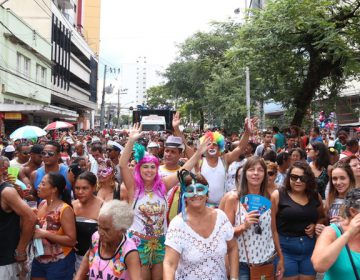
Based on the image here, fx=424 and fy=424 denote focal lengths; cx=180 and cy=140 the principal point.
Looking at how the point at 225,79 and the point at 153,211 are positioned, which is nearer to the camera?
the point at 153,211

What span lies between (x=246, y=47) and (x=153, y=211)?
11.2 metres

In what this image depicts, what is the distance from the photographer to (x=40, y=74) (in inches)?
1398

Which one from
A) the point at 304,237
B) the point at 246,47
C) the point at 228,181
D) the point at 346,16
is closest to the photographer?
the point at 304,237

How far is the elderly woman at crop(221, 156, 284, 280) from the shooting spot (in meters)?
3.94

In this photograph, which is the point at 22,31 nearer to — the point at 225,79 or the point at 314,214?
the point at 225,79

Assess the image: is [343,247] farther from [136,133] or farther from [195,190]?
[136,133]

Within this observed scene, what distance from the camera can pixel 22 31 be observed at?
93.8ft

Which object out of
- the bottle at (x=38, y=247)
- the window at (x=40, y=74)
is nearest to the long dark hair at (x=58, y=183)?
the bottle at (x=38, y=247)

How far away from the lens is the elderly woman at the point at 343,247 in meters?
2.72

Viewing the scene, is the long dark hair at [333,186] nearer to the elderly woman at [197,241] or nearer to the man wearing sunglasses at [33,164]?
the elderly woman at [197,241]

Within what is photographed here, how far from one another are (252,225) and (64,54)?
150ft

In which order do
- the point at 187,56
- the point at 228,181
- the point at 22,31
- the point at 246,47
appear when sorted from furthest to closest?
the point at 187,56 → the point at 22,31 → the point at 246,47 → the point at 228,181

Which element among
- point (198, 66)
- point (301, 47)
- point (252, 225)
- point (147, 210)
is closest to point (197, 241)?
point (252, 225)

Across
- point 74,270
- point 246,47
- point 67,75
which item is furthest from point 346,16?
point 67,75
